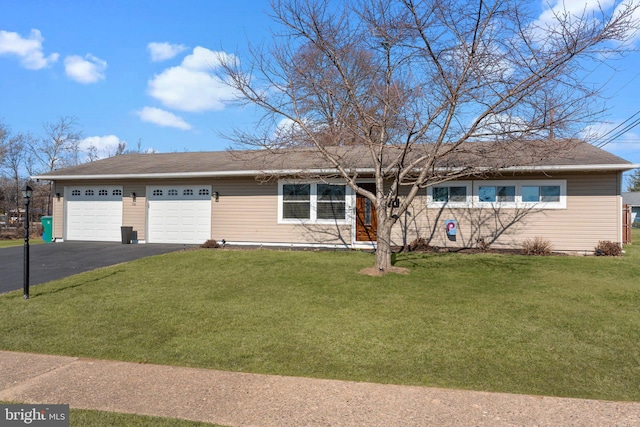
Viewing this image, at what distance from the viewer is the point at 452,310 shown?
6.95m

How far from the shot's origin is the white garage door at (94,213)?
16469 millimetres

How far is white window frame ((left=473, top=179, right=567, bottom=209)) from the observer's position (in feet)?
42.9

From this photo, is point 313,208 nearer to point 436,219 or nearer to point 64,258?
point 436,219

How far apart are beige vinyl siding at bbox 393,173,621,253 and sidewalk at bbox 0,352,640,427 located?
9.98 meters

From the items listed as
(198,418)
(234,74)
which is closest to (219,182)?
(234,74)

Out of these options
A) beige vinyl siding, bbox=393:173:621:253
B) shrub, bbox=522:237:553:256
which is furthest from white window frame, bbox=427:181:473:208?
shrub, bbox=522:237:553:256

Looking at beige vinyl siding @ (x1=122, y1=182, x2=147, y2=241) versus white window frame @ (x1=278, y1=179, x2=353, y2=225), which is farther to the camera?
beige vinyl siding @ (x1=122, y1=182, x2=147, y2=241)

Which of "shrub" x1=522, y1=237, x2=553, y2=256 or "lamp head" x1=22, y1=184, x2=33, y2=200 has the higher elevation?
"lamp head" x1=22, y1=184, x2=33, y2=200

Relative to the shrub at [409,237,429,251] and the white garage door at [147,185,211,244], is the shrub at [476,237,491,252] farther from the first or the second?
the white garage door at [147,185,211,244]

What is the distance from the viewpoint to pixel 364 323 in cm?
636

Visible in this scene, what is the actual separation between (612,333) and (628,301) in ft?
6.93

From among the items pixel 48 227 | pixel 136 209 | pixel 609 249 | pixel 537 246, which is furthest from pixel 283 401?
pixel 48 227

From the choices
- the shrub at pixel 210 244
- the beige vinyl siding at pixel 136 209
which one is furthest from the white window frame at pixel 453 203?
the beige vinyl siding at pixel 136 209

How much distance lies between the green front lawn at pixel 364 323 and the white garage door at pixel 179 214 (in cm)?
507
